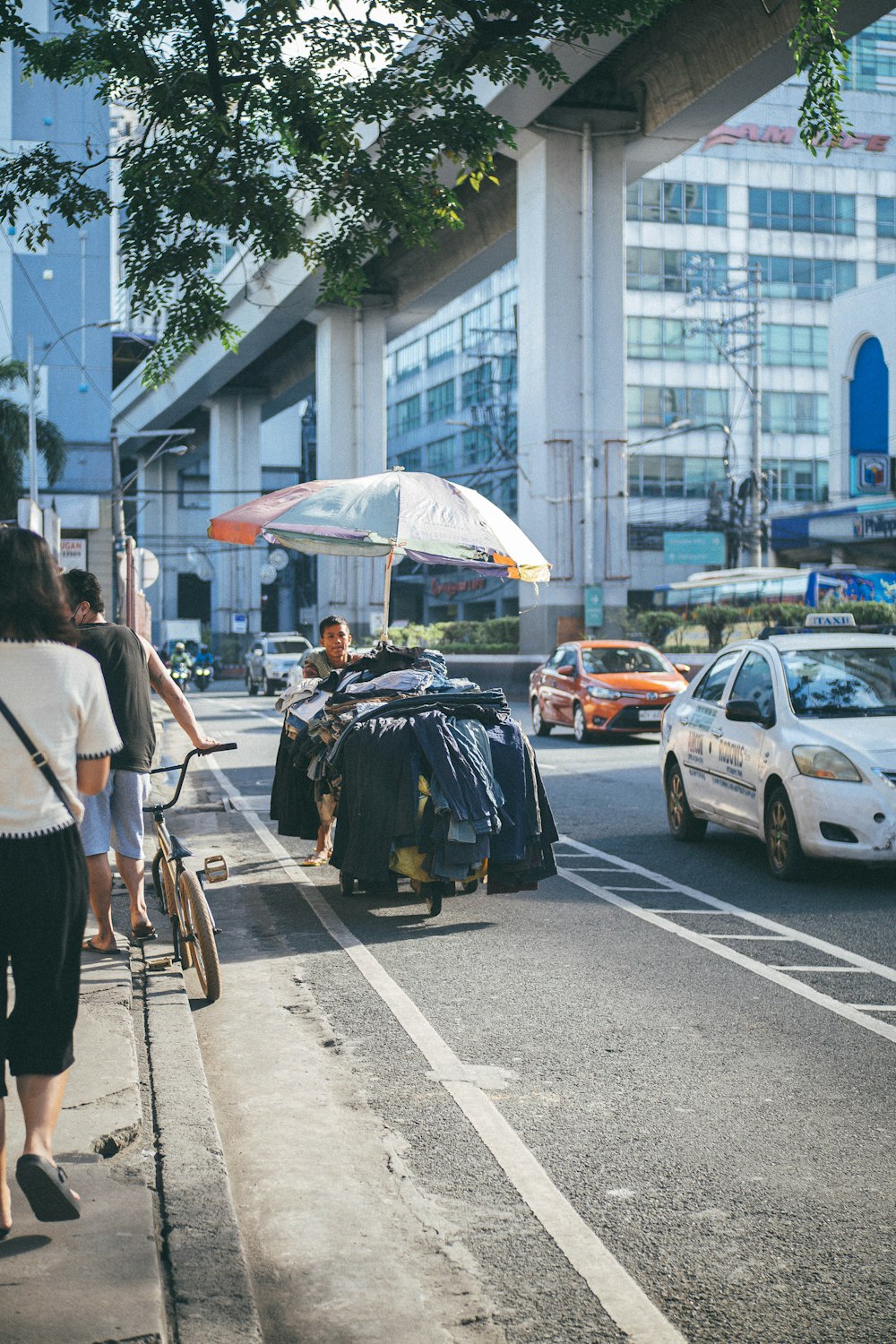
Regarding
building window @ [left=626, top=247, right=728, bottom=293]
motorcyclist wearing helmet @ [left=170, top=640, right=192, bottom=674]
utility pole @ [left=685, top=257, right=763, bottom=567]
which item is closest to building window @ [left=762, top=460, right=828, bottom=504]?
utility pole @ [left=685, top=257, right=763, bottom=567]

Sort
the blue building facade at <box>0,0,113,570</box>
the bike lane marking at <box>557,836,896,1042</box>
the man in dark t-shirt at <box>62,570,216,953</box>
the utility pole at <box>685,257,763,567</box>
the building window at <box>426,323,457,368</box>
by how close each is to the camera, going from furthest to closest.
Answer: the building window at <box>426,323,457,368</box>
the utility pole at <box>685,257,763,567</box>
the blue building facade at <box>0,0,113,570</box>
the man in dark t-shirt at <box>62,570,216,953</box>
the bike lane marking at <box>557,836,896,1042</box>

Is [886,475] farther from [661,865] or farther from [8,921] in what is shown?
[8,921]

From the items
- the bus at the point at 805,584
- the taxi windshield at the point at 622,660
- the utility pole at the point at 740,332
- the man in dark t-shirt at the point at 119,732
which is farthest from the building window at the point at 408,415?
the man in dark t-shirt at the point at 119,732

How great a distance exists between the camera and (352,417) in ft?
167

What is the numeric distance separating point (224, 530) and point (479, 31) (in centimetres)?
374

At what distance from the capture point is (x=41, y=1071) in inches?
144

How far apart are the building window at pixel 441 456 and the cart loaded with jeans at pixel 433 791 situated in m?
70.6

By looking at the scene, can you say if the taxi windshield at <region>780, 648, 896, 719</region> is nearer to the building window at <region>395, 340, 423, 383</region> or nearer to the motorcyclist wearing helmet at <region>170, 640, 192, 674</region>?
the motorcyclist wearing helmet at <region>170, 640, 192, 674</region>

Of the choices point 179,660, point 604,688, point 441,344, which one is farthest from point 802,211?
point 604,688

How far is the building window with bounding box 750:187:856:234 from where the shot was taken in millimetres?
73250

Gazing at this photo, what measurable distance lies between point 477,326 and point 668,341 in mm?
10213

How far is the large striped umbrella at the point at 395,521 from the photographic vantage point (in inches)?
384

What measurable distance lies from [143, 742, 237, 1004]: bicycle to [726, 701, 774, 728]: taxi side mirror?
14.3ft

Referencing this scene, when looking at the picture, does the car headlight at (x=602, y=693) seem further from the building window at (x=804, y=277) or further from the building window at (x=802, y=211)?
the building window at (x=802, y=211)
